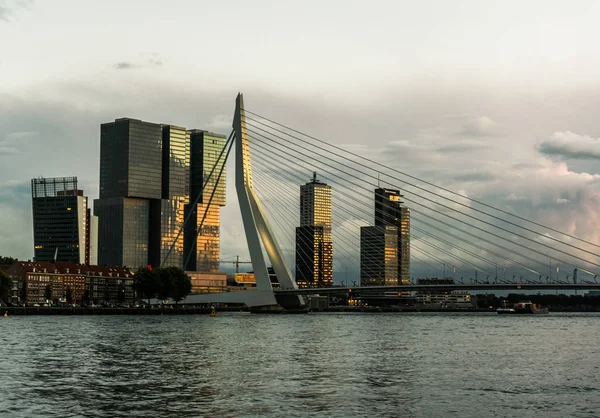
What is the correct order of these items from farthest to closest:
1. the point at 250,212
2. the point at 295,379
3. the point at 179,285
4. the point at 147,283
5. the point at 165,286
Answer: the point at 179,285 → the point at 165,286 → the point at 147,283 → the point at 250,212 → the point at 295,379

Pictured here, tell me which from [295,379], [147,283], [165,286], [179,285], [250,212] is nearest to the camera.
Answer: [295,379]

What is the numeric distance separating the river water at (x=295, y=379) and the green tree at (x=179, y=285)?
352ft

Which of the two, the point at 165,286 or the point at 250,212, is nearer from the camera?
the point at 250,212

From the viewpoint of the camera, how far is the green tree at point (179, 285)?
557 feet

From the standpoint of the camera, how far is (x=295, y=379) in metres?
37.4

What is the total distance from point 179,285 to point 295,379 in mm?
136547

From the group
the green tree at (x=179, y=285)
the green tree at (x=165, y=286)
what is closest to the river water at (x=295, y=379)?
the green tree at (x=165, y=286)

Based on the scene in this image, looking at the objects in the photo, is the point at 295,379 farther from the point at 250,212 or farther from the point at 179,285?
the point at 179,285

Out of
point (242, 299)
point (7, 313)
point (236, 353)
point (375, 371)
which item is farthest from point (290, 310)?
point (375, 371)

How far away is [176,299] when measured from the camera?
171m

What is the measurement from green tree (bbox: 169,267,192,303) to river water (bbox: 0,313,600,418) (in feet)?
352

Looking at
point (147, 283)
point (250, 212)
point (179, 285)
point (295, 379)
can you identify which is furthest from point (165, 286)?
point (295, 379)

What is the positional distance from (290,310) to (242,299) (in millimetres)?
8753

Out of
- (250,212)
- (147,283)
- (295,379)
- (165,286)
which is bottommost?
(165,286)
